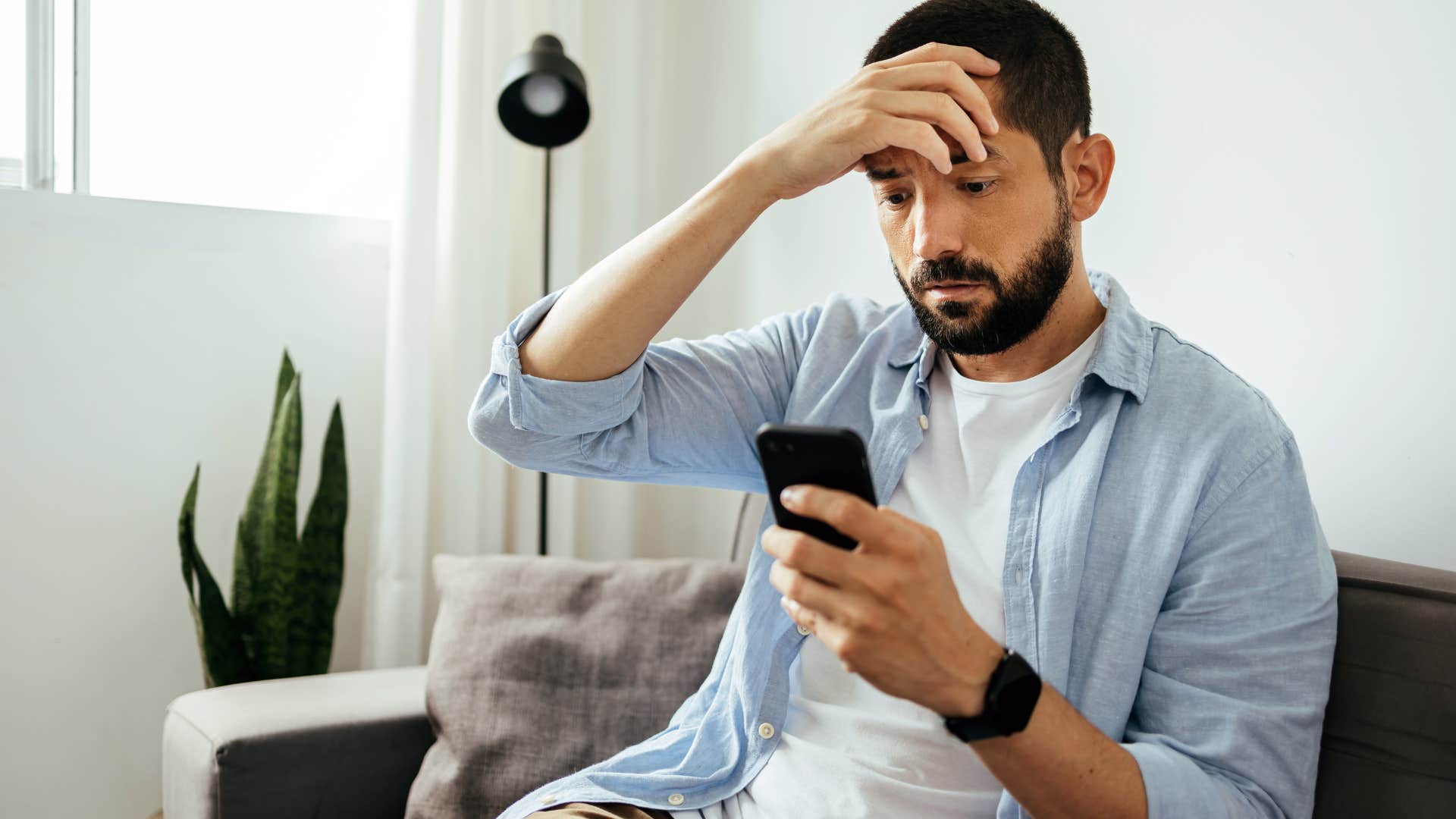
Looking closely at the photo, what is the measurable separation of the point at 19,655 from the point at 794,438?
192 cm

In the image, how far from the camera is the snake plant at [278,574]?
6.10ft

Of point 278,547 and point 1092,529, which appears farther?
point 278,547

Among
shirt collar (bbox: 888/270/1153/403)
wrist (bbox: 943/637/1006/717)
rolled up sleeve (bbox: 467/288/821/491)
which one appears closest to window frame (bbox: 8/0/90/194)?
rolled up sleeve (bbox: 467/288/821/491)

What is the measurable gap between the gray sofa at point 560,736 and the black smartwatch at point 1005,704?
402 millimetres

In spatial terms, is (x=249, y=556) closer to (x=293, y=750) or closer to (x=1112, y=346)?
(x=293, y=750)

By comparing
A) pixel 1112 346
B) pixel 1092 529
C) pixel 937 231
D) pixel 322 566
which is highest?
pixel 937 231

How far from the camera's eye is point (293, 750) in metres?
1.44

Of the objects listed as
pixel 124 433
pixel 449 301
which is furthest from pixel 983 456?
pixel 124 433

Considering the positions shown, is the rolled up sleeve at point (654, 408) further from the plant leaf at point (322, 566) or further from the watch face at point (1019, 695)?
the plant leaf at point (322, 566)

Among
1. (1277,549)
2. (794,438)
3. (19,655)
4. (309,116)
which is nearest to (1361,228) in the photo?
(1277,549)

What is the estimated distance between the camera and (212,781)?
1391mm

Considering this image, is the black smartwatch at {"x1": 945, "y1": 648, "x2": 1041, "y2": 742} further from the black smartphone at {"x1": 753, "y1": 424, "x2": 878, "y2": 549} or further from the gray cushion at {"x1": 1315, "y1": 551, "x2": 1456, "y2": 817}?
the gray cushion at {"x1": 1315, "y1": 551, "x2": 1456, "y2": 817}

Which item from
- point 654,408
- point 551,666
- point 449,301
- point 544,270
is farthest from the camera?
point 544,270

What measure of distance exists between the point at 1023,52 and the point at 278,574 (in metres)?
1.51
